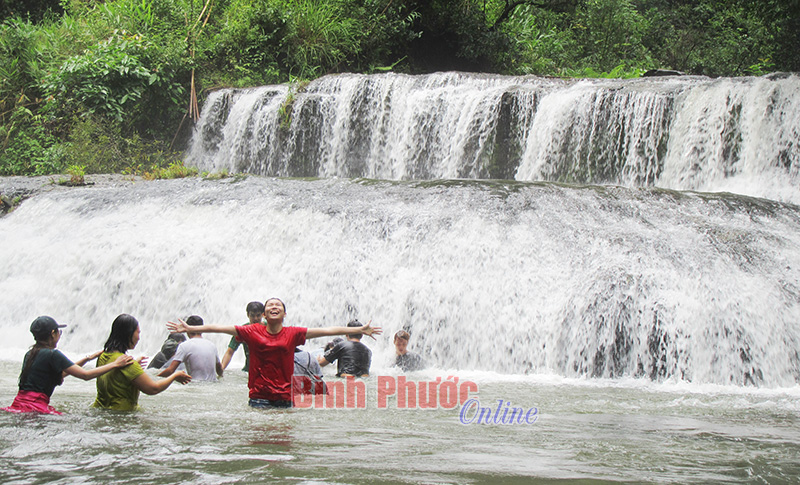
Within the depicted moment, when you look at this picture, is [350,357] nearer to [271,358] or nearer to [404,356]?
[404,356]

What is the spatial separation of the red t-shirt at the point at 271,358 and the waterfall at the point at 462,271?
12.2ft

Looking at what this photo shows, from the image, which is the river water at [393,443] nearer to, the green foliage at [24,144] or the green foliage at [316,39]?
the green foliage at [24,144]

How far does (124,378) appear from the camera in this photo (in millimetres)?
4922

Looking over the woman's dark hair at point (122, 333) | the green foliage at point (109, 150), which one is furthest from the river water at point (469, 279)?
the green foliage at point (109, 150)

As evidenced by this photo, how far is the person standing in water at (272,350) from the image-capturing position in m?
5.17

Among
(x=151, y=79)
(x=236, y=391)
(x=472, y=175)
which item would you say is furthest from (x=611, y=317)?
(x=151, y=79)

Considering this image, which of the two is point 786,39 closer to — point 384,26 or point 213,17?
point 384,26

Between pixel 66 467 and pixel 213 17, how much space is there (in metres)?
20.1

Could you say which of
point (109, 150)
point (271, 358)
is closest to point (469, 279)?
point (271, 358)

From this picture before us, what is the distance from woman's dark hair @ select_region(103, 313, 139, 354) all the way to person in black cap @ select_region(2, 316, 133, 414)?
0.10 metres

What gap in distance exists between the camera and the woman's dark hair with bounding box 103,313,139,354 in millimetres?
4738

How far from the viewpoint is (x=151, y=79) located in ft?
60.8

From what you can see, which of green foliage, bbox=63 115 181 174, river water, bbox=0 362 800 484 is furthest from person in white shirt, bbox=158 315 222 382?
green foliage, bbox=63 115 181 174

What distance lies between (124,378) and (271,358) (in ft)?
3.13
